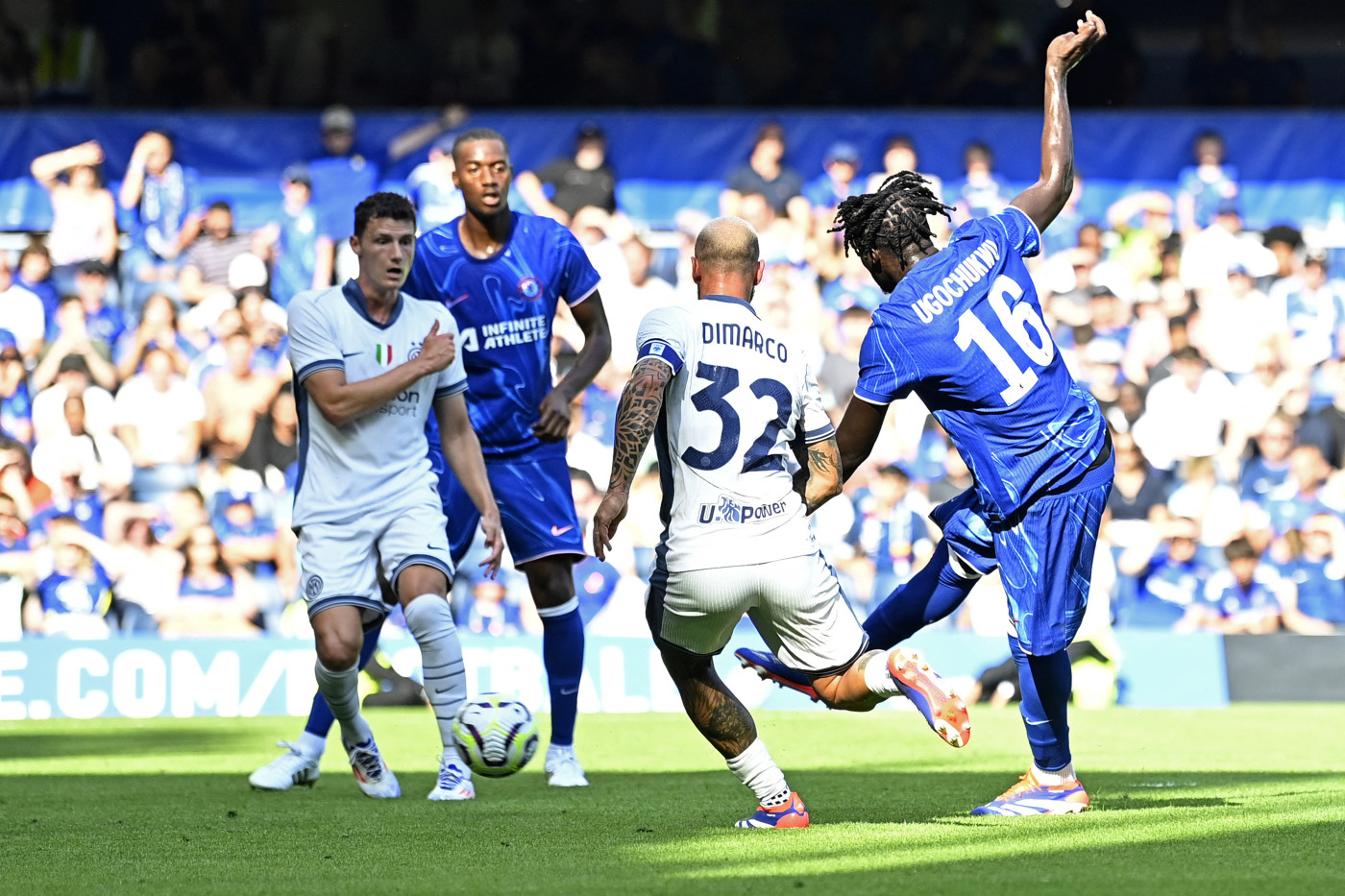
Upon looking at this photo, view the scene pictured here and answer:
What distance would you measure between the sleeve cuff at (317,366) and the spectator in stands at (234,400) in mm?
8040

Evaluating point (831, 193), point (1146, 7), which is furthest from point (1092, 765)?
point (1146, 7)

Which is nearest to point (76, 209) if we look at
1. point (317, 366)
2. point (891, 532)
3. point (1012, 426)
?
point (891, 532)

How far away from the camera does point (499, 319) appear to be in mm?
7801

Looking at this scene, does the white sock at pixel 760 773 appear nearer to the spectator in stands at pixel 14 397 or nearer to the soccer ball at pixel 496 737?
the soccer ball at pixel 496 737

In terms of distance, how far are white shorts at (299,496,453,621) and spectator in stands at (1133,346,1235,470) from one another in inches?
368

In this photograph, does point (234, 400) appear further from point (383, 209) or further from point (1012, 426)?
point (1012, 426)

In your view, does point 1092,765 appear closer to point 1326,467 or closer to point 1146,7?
point 1326,467

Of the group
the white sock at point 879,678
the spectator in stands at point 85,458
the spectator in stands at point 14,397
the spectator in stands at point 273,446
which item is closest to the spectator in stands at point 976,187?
the spectator in stands at point 273,446

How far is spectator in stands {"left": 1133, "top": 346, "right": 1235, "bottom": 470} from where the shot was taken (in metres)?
14.7

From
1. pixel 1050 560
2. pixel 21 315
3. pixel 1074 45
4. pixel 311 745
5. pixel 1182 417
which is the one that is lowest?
pixel 311 745

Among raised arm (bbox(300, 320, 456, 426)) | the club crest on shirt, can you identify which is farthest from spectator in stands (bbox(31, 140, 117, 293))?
raised arm (bbox(300, 320, 456, 426))

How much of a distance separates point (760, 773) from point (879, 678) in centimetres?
55

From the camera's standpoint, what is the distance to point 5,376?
14711mm

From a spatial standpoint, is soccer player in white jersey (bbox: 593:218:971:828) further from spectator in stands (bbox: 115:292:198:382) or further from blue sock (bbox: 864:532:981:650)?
spectator in stands (bbox: 115:292:198:382)
